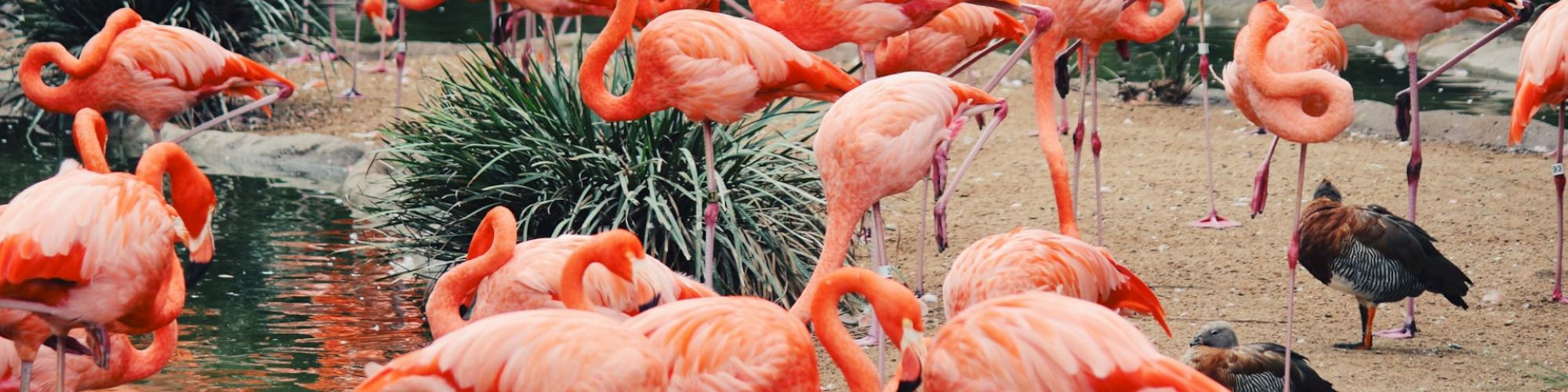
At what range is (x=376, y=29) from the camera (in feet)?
40.2

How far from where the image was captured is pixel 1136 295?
166 inches

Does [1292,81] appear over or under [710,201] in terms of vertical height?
over

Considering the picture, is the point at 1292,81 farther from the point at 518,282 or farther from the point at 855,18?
the point at 518,282

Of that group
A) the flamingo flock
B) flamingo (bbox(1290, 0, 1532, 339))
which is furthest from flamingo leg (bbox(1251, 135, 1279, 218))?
flamingo (bbox(1290, 0, 1532, 339))

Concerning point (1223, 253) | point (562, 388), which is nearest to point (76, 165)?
point (562, 388)

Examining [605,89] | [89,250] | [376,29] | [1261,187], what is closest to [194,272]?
[89,250]

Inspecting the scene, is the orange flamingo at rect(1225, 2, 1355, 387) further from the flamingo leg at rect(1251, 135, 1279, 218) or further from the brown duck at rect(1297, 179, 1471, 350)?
the flamingo leg at rect(1251, 135, 1279, 218)

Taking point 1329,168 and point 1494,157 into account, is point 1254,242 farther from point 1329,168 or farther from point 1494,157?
point 1494,157

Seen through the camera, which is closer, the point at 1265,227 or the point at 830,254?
the point at 830,254

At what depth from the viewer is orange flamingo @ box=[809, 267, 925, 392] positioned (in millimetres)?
3271

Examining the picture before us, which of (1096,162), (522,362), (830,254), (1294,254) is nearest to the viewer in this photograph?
(522,362)

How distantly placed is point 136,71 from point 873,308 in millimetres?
4090

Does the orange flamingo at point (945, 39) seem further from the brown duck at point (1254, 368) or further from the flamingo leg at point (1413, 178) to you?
Result: the brown duck at point (1254, 368)

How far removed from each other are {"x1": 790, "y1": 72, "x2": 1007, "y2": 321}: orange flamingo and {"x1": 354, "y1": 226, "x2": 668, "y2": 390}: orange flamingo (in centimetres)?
115
